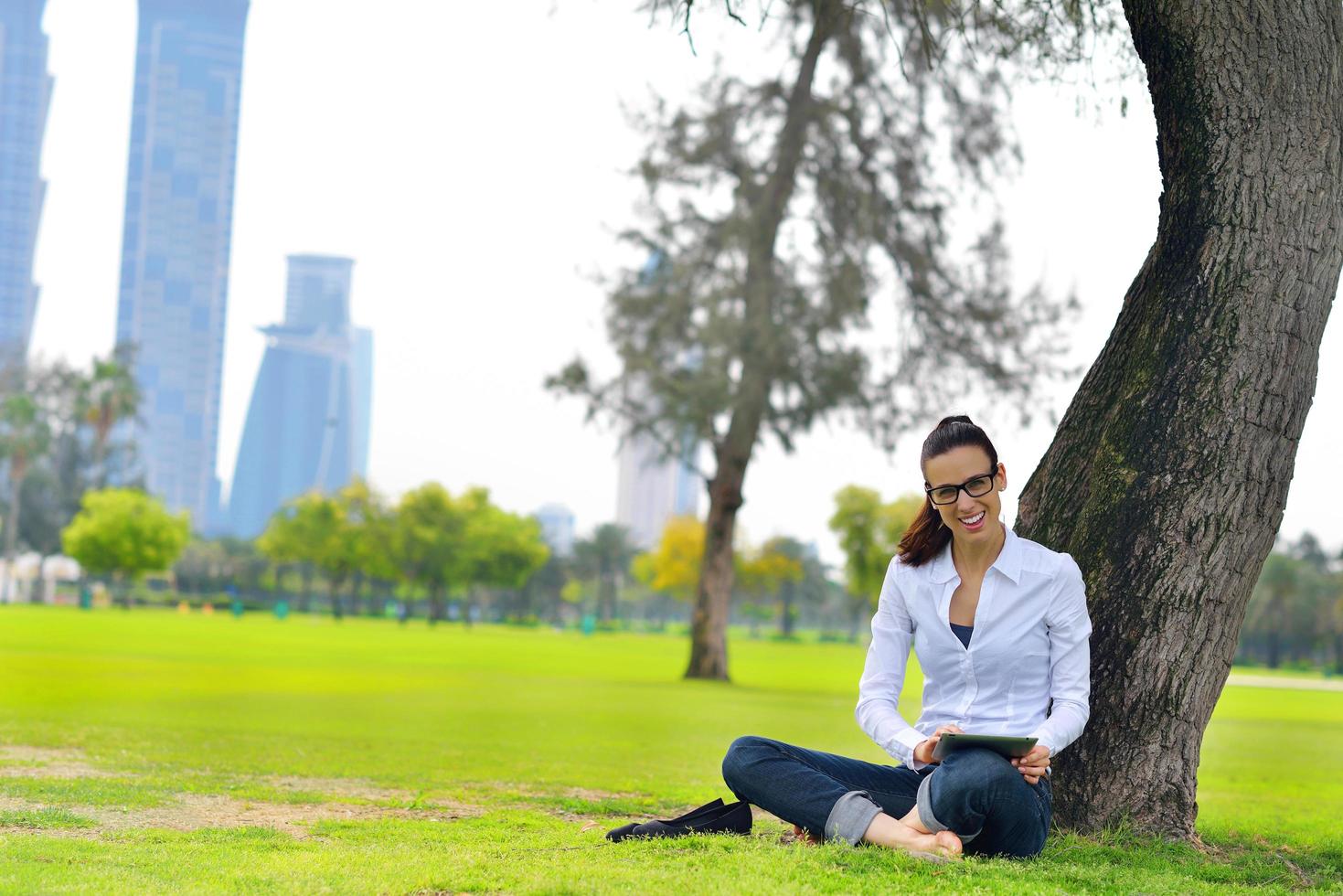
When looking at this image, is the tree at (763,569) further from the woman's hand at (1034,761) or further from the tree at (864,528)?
the woman's hand at (1034,761)

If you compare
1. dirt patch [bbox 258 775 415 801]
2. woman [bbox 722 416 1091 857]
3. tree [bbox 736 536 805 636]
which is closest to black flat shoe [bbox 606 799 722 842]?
woman [bbox 722 416 1091 857]

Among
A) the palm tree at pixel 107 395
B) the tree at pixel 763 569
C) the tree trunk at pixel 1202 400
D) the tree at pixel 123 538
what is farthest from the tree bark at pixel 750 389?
the palm tree at pixel 107 395

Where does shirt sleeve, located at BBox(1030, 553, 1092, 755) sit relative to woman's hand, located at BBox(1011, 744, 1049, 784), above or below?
above

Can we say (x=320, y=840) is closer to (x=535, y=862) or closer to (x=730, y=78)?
(x=535, y=862)

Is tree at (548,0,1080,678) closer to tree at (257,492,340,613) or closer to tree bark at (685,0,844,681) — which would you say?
tree bark at (685,0,844,681)

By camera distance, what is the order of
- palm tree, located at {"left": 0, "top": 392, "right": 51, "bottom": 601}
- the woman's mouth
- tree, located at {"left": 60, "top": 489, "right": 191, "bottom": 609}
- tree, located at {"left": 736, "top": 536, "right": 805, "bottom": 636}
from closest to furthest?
1. the woman's mouth
2. tree, located at {"left": 60, "top": 489, "right": 191, "bottom": 609}
3. tree, located at {"left": 736, "top": 536, "right": 805, "bottom": 636}
4. palm tree, located at {"left": 0, "top": 392, "right": 51, "bottom": 601}

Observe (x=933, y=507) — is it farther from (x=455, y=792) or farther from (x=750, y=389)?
(x=750, y=389)

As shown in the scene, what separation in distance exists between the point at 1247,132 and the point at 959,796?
3.13 meters

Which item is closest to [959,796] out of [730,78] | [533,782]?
[533,782]

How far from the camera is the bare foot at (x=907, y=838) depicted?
4270 millimetres

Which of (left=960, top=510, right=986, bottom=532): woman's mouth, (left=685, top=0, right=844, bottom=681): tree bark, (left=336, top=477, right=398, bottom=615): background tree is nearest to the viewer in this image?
(left=960, top=510, right=986, bottom=532): woman's mouth

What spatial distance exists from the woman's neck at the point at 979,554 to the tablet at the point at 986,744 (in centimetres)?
66

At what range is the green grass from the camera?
162 inches

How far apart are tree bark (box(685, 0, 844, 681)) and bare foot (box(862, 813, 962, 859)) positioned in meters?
17.9
